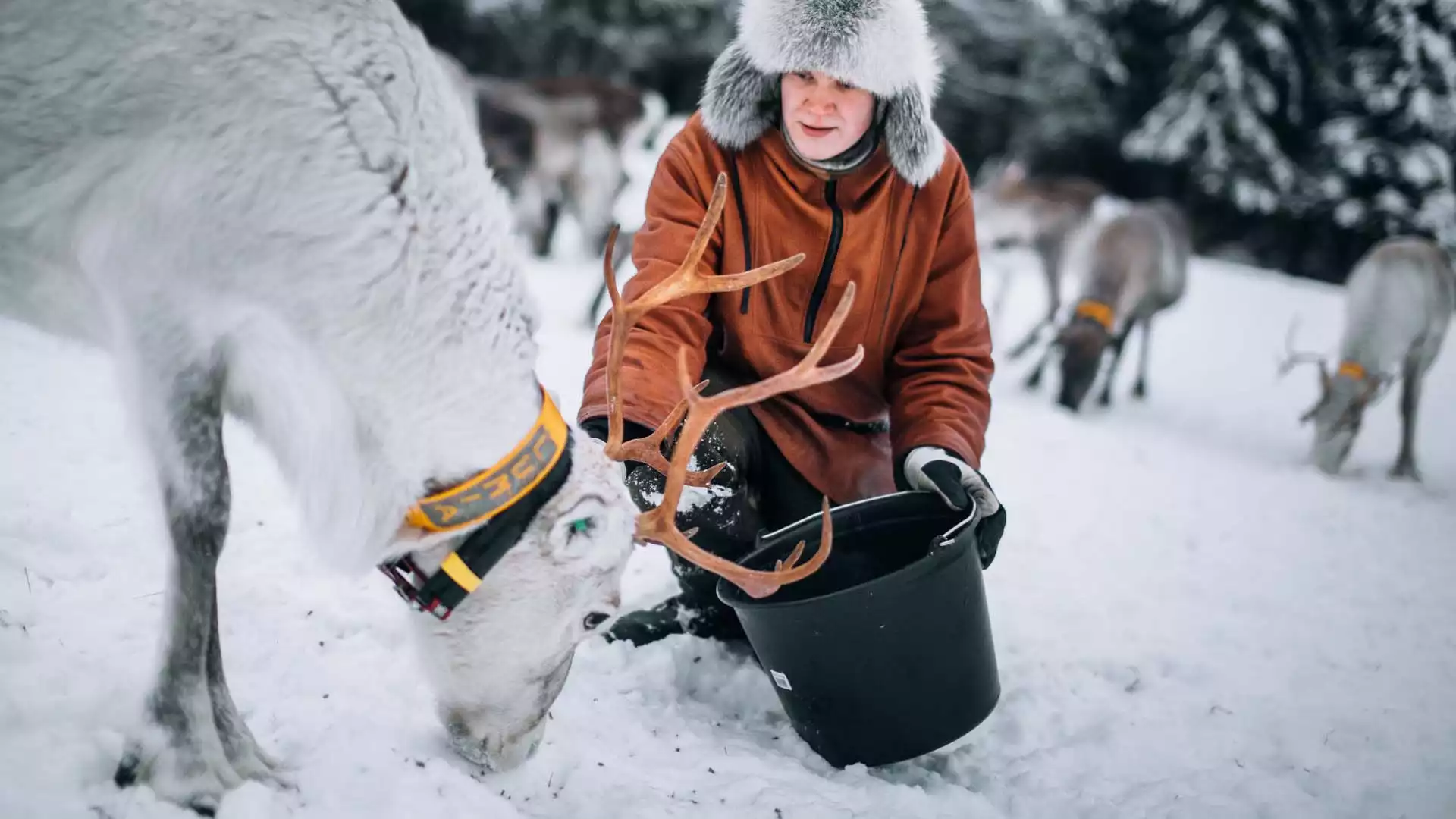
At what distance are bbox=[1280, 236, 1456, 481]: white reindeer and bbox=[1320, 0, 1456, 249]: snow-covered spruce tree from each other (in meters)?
2.85

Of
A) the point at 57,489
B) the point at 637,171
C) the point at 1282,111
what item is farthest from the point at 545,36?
the point at 57,489

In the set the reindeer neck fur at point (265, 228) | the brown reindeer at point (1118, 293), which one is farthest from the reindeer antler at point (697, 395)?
the brown reindeer at point (1118, 293)

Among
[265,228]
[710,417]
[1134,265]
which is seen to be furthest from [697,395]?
[1134,265]

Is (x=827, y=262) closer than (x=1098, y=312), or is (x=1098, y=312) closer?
(x=827, y=262)

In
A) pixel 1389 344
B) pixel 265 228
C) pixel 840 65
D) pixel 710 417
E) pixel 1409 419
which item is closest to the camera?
pixel 265 228

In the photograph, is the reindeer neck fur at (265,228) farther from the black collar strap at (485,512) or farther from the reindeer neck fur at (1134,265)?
the reindeer neck fur at (1134,265)

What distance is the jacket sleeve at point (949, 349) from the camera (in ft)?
7.79

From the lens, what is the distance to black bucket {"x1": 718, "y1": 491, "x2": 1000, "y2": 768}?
1823 mm

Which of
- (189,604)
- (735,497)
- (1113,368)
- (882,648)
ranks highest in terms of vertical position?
(189,604)

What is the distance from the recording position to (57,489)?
2.39m

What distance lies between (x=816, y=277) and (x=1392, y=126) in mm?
12679

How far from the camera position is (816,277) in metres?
2.40

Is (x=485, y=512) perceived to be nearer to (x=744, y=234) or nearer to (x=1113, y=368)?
(x=744, y=234)

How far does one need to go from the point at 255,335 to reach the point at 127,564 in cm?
113
